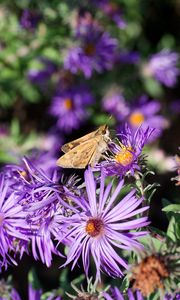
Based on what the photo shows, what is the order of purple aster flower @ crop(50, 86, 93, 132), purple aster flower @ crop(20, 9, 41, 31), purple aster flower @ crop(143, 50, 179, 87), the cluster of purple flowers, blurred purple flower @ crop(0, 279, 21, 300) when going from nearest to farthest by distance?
the cluster of purple flowers < blurred purple flower @ crop(0, 279, 21, 300) < purple aster flower @ crop(20, 9, 41, 31) < purple aster flower @ crop(50, 86, 93, 132) < purple aster flower @ crop(143, 50, 179, 87)

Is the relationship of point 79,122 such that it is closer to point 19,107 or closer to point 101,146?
point 19,107

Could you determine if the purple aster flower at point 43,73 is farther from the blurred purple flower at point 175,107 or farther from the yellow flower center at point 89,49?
the blurred purple flower at point 175,107

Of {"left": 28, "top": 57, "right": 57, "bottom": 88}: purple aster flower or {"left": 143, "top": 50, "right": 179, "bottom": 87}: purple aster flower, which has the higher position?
{"left": 28, "top": 57, "right": 57, "bottom": 88}: purple aster flower

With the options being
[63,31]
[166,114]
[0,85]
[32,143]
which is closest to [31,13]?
[63,31]

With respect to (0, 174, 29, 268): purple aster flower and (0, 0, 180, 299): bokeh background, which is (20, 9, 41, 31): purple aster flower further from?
(0, 174, 29, 268): purple aster flower

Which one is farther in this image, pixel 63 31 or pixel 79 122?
pixel 79 122

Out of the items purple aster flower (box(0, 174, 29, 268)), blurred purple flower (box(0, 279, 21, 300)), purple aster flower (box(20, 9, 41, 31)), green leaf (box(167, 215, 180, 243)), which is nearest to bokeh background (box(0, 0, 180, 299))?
purple aster flower (box(20, 9, 41, 31))

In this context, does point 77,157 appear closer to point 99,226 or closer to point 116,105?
point 99,226
